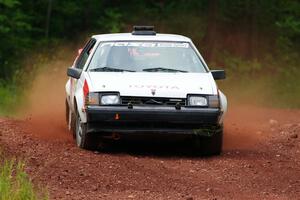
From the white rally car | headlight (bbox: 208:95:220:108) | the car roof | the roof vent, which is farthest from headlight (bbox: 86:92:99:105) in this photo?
the roof vent

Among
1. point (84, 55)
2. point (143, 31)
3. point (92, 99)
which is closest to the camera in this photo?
point (92, 99)

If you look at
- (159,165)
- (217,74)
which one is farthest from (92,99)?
(217,74)

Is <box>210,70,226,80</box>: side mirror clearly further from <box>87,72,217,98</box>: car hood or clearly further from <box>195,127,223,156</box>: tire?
<box>195,127,223,156</box>: tire

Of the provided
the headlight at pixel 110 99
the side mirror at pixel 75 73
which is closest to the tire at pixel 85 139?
the headlight at pixel 110 99

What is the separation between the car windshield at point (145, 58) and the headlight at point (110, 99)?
1032mm

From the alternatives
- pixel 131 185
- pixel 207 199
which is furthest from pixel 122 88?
pixel 207 199

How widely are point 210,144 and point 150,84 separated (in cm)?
113

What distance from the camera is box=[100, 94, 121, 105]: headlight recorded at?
10609 millimetres

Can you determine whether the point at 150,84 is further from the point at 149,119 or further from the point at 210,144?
the point at 210,144

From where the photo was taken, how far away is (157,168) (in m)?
9.86

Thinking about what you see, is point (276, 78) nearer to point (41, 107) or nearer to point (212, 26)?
point (212, 26)

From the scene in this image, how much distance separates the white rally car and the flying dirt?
0.34 m

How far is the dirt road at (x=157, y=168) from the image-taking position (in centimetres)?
855

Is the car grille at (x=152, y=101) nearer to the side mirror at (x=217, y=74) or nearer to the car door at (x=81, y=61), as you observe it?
the side mirror at (x=217, y=74)
